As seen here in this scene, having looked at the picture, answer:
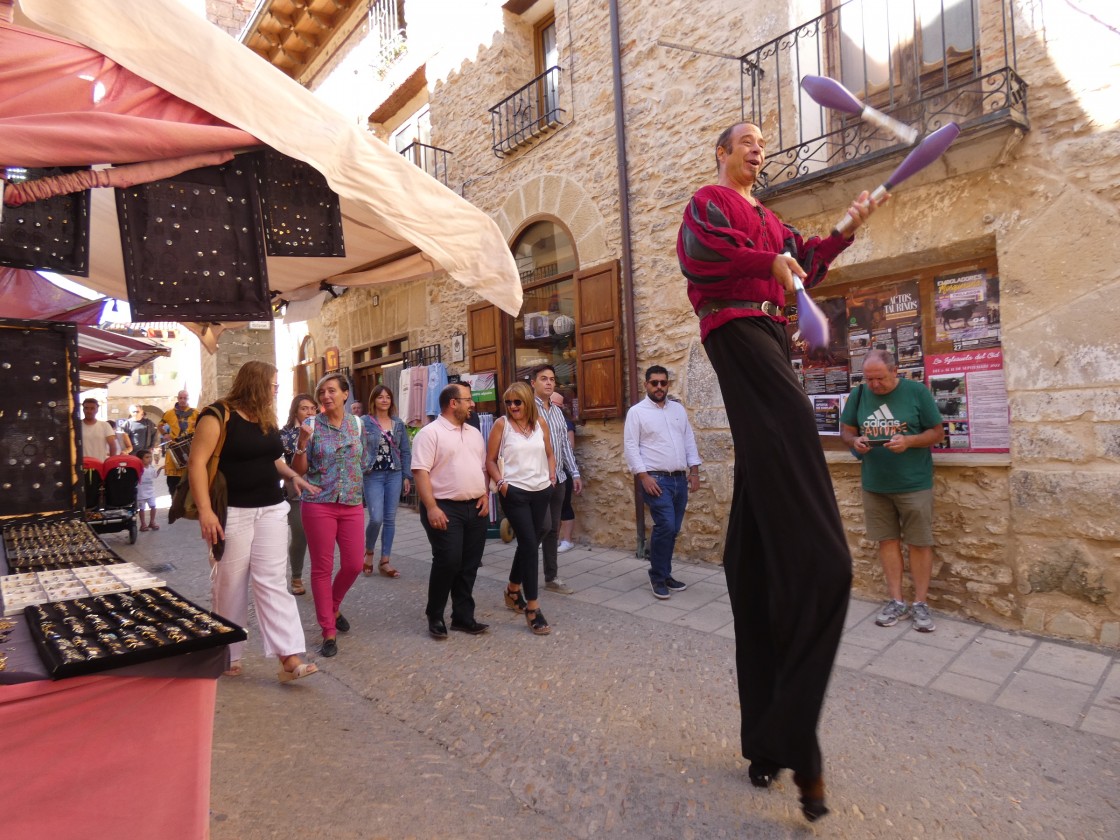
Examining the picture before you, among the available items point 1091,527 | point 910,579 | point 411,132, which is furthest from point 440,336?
point 1091,527

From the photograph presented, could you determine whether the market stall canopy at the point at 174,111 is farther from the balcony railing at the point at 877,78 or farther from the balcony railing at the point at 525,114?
the balcony railing at the point at 525,114

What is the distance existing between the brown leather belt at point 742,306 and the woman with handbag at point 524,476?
259cm

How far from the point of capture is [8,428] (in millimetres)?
2852

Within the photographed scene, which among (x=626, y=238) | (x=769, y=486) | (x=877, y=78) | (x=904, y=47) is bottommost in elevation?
(x=769, y=486)

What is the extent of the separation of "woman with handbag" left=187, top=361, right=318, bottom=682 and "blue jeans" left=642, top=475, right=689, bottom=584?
2622 millimetres

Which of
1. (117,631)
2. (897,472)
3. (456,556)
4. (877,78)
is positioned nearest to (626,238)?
(877,78)

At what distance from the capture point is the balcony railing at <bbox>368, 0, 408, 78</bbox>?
34.9ft

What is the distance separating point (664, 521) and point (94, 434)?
777 centimetres

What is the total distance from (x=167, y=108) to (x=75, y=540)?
6.11ft

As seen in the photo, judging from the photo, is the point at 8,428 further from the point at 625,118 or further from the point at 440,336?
the point at 440,336

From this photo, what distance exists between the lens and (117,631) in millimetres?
1703

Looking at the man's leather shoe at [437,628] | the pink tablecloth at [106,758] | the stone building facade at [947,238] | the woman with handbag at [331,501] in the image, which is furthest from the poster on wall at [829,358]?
the pink tablecloth at [106,758]

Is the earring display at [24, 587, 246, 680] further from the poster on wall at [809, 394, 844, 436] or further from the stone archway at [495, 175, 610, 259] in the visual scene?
the stone archway at [495, 175, 610, 259]

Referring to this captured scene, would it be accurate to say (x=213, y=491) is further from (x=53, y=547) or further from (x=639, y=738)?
(x=639, y=738)
